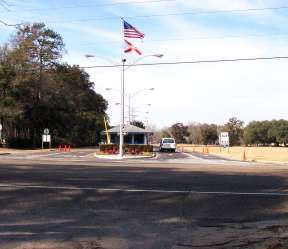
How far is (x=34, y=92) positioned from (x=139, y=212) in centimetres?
7491

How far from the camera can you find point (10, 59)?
82562 mm

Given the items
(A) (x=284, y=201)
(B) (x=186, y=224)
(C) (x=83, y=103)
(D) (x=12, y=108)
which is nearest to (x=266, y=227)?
(B) (x=186, y=224)

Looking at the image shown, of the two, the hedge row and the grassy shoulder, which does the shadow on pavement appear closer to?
the grassy shoulder

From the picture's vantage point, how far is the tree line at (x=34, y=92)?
7938 cm

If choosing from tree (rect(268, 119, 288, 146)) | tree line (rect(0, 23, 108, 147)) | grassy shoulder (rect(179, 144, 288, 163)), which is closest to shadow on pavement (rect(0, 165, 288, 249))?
grassy shoulder (rect(179, 144, 288, 163))

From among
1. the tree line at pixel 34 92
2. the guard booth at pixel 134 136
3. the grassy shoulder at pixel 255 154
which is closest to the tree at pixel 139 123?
the tree line at pixel 34 92

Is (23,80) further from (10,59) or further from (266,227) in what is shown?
(266,227)

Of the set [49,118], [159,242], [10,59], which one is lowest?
[159,242]

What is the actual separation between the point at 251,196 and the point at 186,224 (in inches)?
189

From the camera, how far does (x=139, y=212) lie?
42.7 feet

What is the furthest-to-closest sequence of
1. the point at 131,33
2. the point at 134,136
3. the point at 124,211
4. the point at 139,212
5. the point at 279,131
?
the point at 279,131 → the point at 134,136 → the point at 131,33 → the point at 124,211 → the point at 139,212

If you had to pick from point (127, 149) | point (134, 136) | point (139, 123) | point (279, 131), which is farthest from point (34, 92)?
point (279, 131)

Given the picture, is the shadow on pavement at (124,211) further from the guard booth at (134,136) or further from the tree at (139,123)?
the tree at (139,123)

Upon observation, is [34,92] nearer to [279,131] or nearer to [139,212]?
[139,212]
